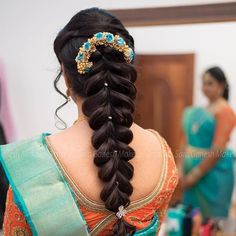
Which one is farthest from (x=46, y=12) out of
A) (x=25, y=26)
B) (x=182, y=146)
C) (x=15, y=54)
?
(x=182, y=146)

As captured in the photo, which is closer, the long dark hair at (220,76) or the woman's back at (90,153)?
the woman's back at (90,153)

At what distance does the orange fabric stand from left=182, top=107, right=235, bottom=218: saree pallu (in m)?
0.47

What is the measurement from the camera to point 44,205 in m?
0.69

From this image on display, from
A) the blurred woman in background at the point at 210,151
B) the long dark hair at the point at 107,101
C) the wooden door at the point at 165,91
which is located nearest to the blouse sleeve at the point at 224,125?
the blurred woman in background at the point at 210,151

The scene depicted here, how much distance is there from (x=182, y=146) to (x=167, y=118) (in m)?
0.12

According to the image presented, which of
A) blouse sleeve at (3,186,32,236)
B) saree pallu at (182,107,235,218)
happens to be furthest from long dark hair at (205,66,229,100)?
blouse sleeve at (3,186,32,236)

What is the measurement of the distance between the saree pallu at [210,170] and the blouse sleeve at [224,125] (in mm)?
13

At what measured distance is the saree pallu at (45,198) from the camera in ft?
2.23

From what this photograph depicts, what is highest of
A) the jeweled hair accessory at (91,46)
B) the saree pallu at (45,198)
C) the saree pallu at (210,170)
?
the jeweled hair accessory at (91,46)

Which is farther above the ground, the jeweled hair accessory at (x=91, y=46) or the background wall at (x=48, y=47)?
the jeweled hair accessory at (x=91, y=46)

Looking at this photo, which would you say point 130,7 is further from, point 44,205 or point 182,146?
point 44,205

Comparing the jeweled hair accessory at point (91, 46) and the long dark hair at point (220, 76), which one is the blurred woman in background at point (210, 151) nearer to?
the long dark hair at point (220, 76)

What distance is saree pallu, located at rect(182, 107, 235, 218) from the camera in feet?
4.00

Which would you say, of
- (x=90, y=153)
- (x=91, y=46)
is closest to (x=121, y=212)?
(x=90, y=153)
